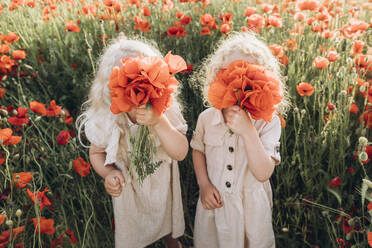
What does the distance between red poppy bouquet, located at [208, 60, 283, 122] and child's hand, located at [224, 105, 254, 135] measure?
0.13m

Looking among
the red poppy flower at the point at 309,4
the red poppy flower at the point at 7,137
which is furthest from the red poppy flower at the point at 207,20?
the red poppy flower at the point at 7,137

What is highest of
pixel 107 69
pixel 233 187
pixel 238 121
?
pixel 107 69

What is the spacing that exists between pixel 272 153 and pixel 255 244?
40cm

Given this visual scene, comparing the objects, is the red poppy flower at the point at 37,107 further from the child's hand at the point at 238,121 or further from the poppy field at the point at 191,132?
the child's hand at the point at 238,121

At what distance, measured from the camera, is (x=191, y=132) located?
183cm

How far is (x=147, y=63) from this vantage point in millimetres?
847

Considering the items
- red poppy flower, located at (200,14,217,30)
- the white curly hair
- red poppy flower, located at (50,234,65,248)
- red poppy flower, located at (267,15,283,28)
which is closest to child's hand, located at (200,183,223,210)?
the white curly hair

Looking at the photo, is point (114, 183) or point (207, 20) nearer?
point (114, 183)

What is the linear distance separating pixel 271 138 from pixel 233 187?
0.25 metres

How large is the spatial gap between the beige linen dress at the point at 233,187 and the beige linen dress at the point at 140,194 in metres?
0.12

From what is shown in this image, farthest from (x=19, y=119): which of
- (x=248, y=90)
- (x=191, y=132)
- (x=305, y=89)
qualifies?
(x=305, y=89)

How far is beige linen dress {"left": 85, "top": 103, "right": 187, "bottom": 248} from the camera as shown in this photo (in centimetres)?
123

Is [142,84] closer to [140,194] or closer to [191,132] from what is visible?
[140,194]

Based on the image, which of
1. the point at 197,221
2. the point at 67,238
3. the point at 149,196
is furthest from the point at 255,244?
the point at 67,238
